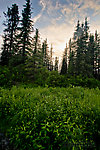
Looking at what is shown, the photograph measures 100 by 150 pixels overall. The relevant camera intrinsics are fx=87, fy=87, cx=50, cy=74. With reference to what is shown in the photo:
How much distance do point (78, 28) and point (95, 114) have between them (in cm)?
3088

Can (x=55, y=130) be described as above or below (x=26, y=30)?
below

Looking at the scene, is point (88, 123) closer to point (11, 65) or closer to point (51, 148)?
point (51, 148)

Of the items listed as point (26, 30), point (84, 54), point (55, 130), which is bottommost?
point (55, 130)

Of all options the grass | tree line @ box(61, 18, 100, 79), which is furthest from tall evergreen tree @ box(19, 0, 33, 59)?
the grass

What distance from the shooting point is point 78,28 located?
28.0 m

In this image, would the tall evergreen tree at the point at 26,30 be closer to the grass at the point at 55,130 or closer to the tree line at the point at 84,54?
the tree line at the point at 84,54

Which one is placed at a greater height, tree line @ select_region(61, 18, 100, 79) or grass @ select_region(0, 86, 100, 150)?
tree line @ select_region(61, 18, 100, 79)

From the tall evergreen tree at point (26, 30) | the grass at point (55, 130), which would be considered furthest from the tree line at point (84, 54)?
the grass at point (55, 130)

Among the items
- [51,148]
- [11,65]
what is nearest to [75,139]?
[51,148]

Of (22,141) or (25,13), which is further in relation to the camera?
(25,13)

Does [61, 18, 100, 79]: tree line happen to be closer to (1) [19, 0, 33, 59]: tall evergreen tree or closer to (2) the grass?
(1) [19, 0, 33, 59]: tall evergreen tree

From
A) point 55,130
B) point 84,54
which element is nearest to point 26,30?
point 84,54

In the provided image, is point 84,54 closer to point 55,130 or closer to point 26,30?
point 26,30

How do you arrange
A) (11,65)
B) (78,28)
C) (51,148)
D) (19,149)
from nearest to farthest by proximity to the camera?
(51,148), (19,149), (11,65), (78,28)
